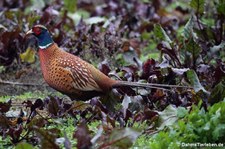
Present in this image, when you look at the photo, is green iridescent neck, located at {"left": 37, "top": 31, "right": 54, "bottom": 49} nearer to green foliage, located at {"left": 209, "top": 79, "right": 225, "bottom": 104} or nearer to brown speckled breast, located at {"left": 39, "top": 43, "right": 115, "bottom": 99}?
brown speckled breast, located at {"left": 39, "top": 43, "right": 115, "bottom": 99}

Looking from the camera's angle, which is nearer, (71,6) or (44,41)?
(44,41)

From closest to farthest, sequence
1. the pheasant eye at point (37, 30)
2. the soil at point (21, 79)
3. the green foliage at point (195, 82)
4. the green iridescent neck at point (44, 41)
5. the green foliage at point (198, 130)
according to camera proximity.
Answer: the green foliage at point (198, 130)
the green foliage at point (195, 82)
the green iridescent neck at point (44, 41)
the pheasant eye at point (37, 30)
the soil at point (21, 79)

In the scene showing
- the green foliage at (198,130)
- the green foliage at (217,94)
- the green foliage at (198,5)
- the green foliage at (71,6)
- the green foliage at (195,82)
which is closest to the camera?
the green foliage at (198,130)

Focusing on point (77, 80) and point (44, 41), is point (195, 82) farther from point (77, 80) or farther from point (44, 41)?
point (44, 41)

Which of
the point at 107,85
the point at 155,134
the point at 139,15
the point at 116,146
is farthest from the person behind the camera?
the point at 139,15

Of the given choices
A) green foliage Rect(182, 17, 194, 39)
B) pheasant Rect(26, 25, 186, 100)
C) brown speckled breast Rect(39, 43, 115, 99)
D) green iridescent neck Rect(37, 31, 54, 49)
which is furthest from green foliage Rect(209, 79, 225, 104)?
green iridescent neck Rect(37, 31, 54, 49)

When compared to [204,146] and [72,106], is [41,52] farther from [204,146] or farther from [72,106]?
[204,146]

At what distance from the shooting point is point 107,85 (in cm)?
657

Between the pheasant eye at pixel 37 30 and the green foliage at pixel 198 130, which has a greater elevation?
the pheasant eye at pixel 37 30

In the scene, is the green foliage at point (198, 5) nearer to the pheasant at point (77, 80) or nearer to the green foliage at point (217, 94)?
the pheasant at point (77, 80)

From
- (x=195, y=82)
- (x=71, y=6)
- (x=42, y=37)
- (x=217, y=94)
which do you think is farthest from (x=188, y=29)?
(x=71, y=6)

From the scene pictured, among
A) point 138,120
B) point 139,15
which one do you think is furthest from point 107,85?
point 139,15

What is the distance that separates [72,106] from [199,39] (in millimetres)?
2955

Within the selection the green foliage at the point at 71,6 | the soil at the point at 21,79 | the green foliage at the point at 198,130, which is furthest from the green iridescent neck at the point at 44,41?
the green foliage at the point at 71,6
